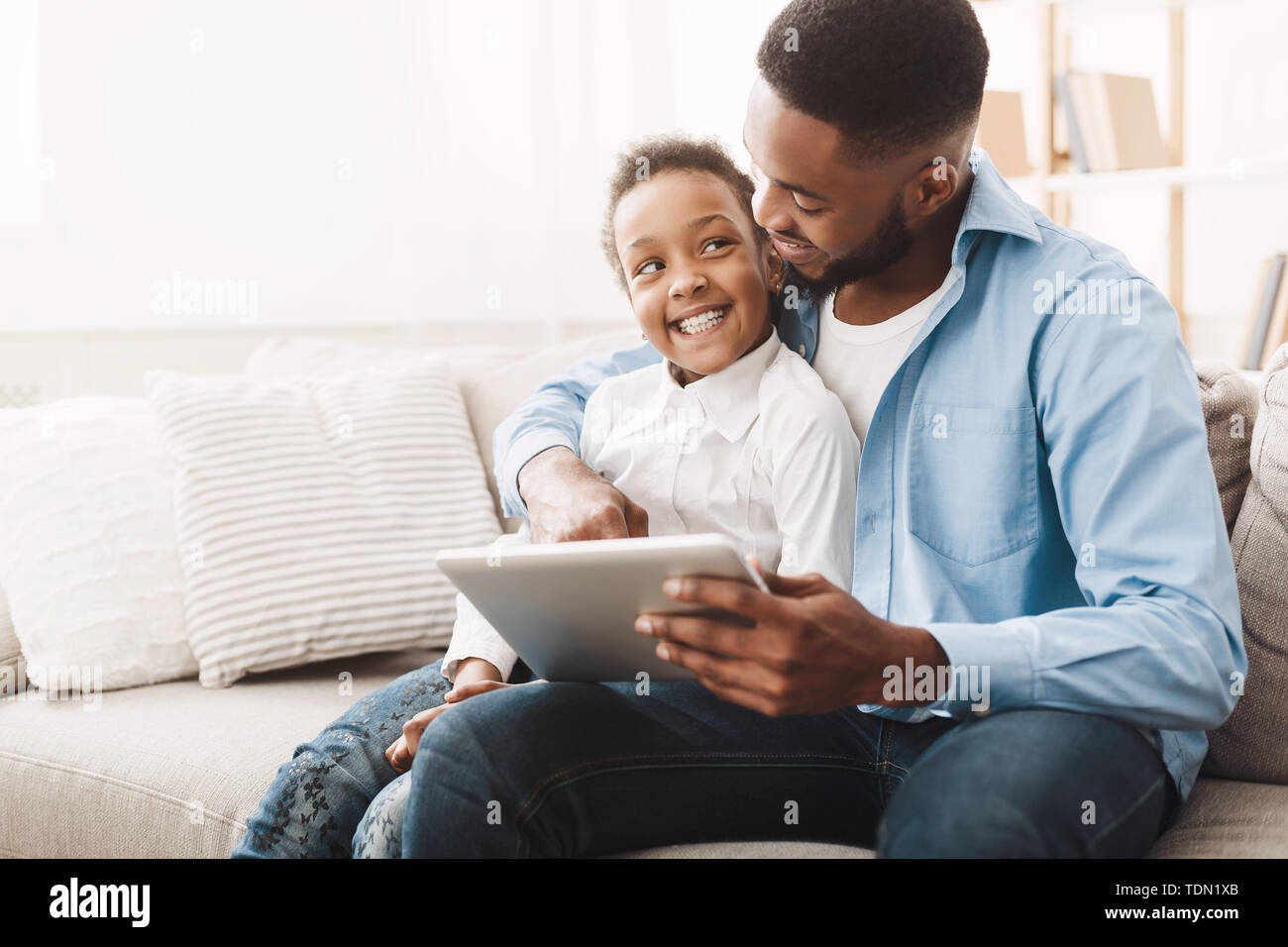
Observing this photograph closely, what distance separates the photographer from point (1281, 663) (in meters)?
1.14

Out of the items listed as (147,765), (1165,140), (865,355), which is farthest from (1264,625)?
(1165,140)

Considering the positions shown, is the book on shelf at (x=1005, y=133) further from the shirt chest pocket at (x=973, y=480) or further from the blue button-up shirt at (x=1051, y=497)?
the shirt chest pocket at (x=973, y=480)

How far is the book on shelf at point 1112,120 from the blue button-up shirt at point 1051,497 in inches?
67.4

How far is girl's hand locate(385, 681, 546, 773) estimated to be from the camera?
1142 millimetres

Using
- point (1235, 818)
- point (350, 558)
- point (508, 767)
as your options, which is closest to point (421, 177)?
point (350, 558)

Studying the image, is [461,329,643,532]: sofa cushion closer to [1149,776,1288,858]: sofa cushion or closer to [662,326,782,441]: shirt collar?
[662,326,782,441]: shirt collar

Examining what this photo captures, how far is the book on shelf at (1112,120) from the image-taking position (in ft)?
8.68

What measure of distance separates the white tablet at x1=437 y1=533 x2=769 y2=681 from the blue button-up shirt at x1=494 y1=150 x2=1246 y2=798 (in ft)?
0.71

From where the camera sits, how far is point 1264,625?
116 cm

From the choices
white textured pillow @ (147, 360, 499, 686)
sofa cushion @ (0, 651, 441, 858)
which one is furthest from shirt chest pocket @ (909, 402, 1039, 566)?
white textured pillow @ (147, 360, 499, 686)

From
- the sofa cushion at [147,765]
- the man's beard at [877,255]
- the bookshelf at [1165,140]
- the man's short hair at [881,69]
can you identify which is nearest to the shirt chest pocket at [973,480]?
the man's beard at [877,255]

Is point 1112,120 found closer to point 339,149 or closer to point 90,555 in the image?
point 339,149

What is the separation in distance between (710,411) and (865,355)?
18cm

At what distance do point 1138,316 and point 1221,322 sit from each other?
6.89 ft
